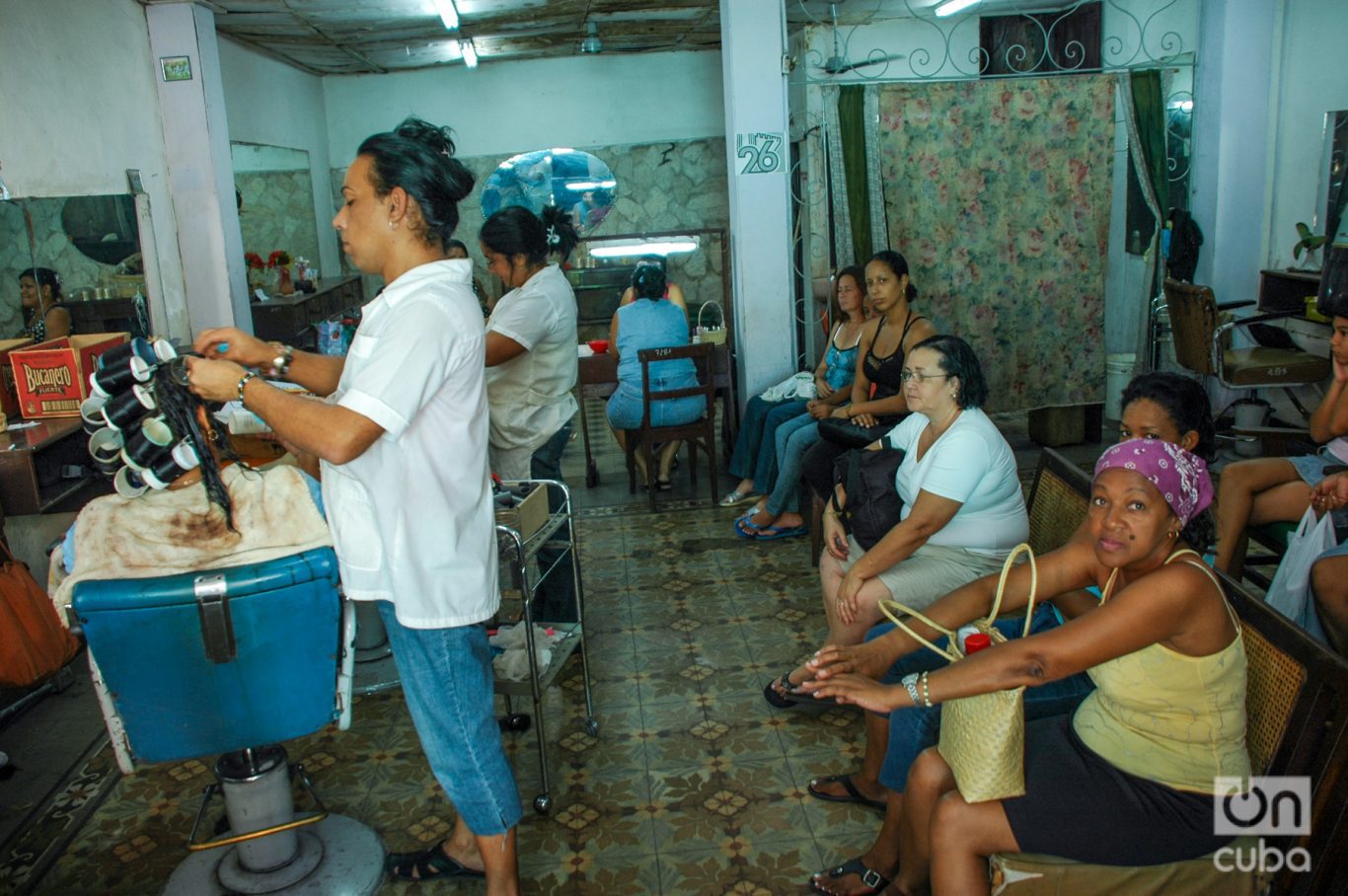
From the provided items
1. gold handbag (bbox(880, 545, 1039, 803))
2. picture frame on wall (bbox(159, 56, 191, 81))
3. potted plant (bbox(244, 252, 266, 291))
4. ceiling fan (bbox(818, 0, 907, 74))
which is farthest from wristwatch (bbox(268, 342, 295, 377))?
potted plant (bbox(244, 252, 266, 291))

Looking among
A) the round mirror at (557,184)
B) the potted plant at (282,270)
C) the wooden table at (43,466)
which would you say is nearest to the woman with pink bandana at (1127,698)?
the wooden table at (43,466)

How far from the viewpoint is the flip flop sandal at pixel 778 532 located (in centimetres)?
472

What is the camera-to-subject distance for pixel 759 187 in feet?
17.8

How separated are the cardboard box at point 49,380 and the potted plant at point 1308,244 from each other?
18.4ft

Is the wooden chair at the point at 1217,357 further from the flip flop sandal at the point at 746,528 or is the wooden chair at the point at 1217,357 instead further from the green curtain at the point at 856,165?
the flip flop sandal at the point at 746,528

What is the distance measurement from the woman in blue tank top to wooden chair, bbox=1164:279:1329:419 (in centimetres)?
238

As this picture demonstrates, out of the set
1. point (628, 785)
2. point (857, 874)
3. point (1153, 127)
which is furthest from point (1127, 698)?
point (1153, 127)

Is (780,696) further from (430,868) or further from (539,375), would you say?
(539,375)

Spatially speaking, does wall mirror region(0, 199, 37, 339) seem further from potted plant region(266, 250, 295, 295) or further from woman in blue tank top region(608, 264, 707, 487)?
potted plant region(266, 250, 295, 295)

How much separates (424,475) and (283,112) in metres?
6.52

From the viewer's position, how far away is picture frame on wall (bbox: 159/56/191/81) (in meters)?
5.16

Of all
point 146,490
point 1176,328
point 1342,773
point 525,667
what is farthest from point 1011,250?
point 146,490

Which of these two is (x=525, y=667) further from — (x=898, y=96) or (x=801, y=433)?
(x=898, y=96)

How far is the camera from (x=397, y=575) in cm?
194
